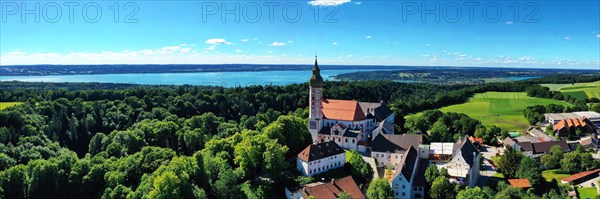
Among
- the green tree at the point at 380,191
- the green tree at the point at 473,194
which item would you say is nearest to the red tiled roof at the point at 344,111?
the green tree at the point at 380,191

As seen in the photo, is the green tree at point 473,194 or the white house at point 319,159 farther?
the white house at point 319,159

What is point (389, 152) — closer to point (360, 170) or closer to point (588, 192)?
point (360, 170)

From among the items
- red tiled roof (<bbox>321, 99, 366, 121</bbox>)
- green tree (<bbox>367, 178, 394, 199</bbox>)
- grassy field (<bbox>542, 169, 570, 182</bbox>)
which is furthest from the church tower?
grassy field (<bbox>542, 169, 570, 182</bbox>)

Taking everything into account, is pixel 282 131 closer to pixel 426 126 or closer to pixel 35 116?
pixel 426 126

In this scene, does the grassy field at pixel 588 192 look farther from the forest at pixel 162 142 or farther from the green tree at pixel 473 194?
the forest at pixel 162 142

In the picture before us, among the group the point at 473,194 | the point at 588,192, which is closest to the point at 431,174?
the point at 473,194

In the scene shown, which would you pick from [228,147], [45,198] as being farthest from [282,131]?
[45,198]
